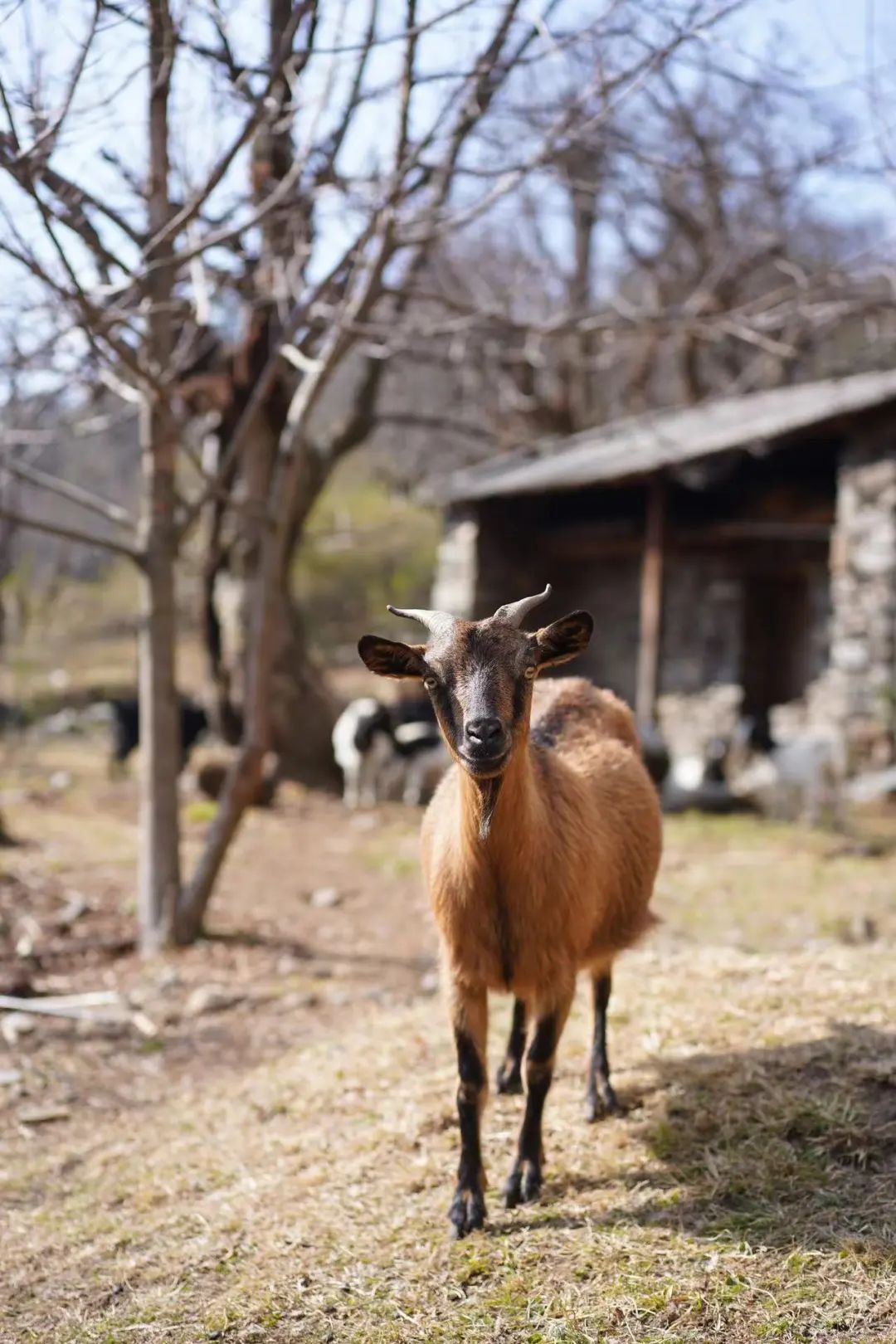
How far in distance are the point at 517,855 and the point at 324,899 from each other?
5.39 m


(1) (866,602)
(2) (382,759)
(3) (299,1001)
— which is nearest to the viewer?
(3) (299,1001)

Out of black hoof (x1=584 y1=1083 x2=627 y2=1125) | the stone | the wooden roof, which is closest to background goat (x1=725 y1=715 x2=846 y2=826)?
the stone

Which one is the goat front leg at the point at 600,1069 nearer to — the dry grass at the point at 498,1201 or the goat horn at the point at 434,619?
the dry grass at the point at 498,1201

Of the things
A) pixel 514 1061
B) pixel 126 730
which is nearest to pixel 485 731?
pixel 514 1061

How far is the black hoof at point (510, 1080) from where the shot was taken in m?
4.63

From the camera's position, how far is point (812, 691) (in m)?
13.4

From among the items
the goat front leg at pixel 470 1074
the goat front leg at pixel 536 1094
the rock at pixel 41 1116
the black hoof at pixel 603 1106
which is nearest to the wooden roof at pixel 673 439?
the black hoof at pixel 603 1106

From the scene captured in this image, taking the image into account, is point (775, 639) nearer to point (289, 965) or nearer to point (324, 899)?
point (324, 899)

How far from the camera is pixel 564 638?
135 inches

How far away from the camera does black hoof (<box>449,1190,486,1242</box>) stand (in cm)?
361

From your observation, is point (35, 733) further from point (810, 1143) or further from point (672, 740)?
point (810, 1143)

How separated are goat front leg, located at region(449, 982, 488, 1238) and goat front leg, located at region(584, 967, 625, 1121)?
26.9 inches

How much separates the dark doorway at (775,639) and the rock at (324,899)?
777 centimetres

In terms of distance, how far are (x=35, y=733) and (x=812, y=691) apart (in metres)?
11.4
